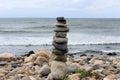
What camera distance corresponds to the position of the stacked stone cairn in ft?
41.6

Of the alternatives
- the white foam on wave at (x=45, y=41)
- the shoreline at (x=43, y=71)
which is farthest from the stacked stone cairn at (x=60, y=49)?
the white foam on wave at (x=45, y=41)

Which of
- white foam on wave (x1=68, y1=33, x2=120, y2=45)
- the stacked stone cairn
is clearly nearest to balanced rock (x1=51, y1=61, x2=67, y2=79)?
the stacked stone cairn

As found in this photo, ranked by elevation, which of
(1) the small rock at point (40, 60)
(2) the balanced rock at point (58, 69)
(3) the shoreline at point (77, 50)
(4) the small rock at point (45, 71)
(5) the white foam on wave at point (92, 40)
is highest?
(2) the balanced rock at point (58, 69)

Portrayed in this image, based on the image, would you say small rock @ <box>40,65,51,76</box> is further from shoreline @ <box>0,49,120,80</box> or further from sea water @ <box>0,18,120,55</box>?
sea water @ <box>0,18,120,55</box>

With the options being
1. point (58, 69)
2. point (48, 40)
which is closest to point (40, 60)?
point (58, 69)

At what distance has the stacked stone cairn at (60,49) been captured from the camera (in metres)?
12.7

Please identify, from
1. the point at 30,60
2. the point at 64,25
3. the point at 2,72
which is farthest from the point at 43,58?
the point at 64,25

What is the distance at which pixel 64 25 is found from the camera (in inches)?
499

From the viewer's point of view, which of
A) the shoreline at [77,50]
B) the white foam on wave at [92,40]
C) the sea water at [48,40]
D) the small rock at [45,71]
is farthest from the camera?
the white foam on wave at [92,40]

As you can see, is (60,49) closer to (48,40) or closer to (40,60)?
(40,60)

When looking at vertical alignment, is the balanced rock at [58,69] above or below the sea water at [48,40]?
above

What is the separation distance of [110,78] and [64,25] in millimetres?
2220

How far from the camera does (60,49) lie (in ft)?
41.9

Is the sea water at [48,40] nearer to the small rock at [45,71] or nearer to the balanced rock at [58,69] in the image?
the small rock at [45,71]
